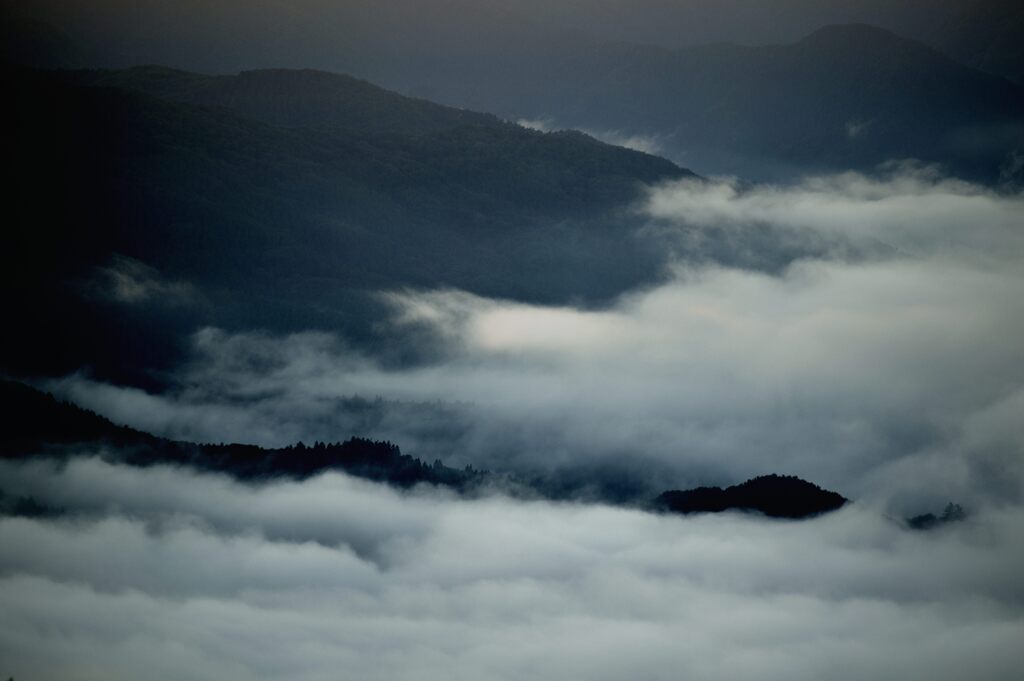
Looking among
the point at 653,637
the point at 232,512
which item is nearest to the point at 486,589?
the point at 653,637

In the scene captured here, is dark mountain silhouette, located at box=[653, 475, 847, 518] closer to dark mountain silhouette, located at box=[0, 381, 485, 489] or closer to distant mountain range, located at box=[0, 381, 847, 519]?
distant mountain range, located at box=[0, 381, 847, 519]

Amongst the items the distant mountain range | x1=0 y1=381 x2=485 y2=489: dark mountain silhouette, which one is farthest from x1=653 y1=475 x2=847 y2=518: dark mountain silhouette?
x1=0 y1=381 x2=485 y2=489: dark mountain silhouette

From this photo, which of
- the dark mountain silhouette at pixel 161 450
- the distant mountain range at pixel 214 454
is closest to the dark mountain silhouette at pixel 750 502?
the distant mountain range at pixel 214 454

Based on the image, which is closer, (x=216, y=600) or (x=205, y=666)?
→ (x=205, y=666)

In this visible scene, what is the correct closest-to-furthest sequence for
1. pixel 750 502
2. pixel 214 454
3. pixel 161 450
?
pixel 161 450
pixel 214 454
pixel 750 502

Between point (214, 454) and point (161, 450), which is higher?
point (214, 454)

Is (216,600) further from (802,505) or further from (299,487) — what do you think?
(802,505)

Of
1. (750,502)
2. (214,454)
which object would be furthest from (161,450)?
(750,502)

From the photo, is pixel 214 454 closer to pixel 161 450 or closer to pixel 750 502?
pixel 161 450
